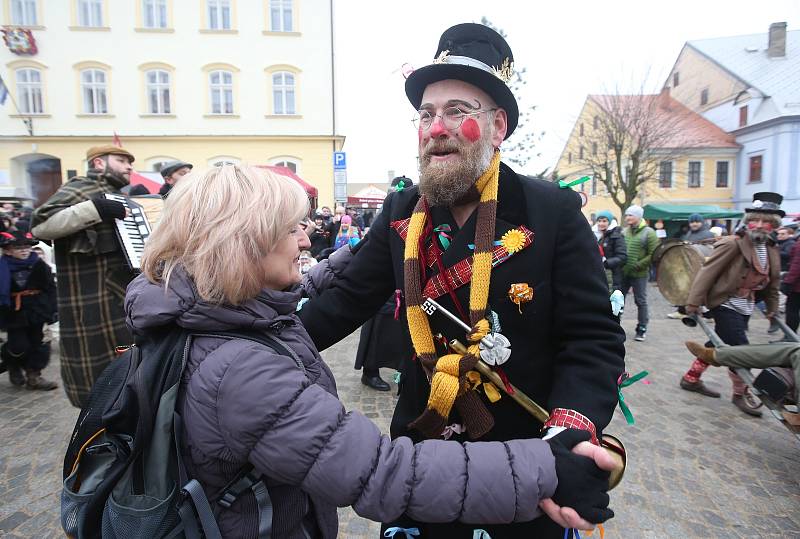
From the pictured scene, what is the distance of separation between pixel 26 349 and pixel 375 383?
146 inches

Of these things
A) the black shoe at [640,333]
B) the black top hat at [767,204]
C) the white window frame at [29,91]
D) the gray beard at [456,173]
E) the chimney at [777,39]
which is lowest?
the black shoe at [640,333]

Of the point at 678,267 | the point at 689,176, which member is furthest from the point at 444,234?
the point at 689,176

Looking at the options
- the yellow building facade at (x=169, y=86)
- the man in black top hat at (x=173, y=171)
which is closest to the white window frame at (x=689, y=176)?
the yellow building facade at (x=169, y=86)

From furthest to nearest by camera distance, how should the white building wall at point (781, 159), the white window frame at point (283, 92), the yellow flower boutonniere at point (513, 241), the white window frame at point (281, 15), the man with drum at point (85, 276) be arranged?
the white building wall at point (781, 159)
the white window frame at point (283, 92)
the white window frame at point (281, 15)
the man with drum at point (85, 276)
the yellow flower boutonniere at point (513, 241)

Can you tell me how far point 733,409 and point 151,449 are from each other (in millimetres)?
5387

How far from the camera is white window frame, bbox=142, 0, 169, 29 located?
19.4 meters

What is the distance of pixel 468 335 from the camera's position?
4.93ft

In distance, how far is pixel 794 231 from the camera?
29.7 feet

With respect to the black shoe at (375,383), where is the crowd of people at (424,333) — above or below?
above

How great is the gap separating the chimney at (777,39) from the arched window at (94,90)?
40.1 metres

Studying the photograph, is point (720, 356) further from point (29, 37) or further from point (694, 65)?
point (694, 65)

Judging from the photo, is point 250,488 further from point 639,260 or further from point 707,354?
point 639,260

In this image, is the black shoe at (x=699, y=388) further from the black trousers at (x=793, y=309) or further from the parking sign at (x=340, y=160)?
the parking sign at (x=340, y=160)

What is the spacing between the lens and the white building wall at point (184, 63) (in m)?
18.9
